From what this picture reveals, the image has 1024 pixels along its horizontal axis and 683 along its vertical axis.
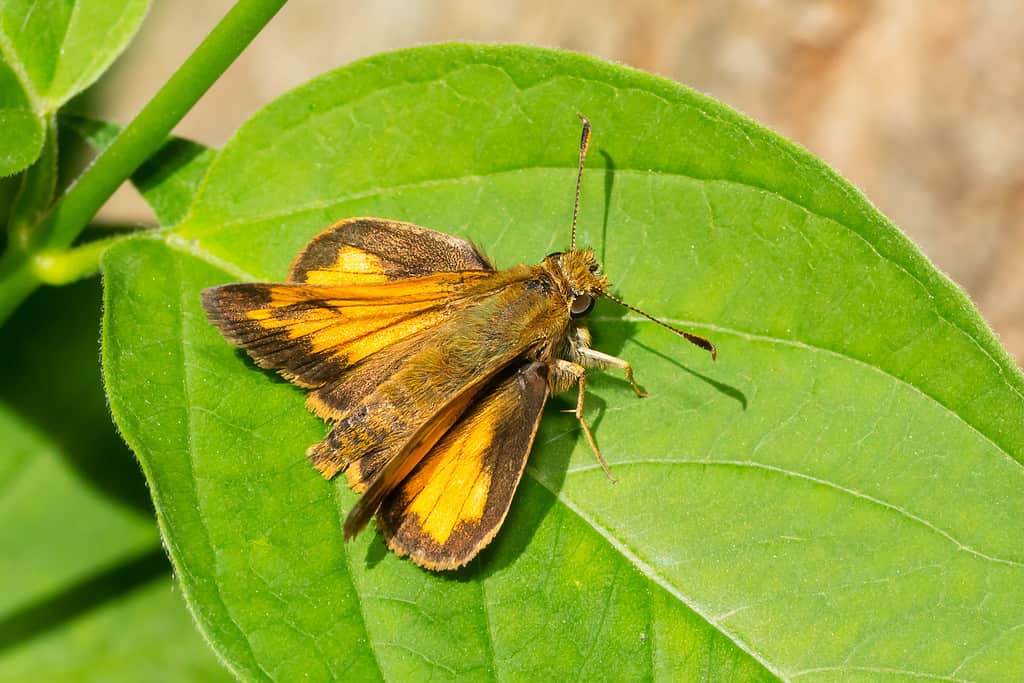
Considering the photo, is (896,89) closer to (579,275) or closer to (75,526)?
(579,275)

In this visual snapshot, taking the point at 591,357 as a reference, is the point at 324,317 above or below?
below

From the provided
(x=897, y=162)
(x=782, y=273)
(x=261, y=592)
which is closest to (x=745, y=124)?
(x=782, y=273)

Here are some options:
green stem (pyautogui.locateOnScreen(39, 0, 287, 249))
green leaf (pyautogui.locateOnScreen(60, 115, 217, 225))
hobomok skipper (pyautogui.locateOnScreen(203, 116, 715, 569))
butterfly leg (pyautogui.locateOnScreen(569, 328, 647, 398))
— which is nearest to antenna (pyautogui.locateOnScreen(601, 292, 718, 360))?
hobomok skipper (pyautogui.locateOnScreen(203, 116, 715, 569))

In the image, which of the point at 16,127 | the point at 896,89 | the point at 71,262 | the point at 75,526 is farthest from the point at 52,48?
the point at 896,89

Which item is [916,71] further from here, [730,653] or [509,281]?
[730,653]

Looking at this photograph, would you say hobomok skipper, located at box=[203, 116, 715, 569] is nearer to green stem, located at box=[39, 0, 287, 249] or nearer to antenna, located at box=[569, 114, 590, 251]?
antenna, located at box=[569, 114, 590, 251]
